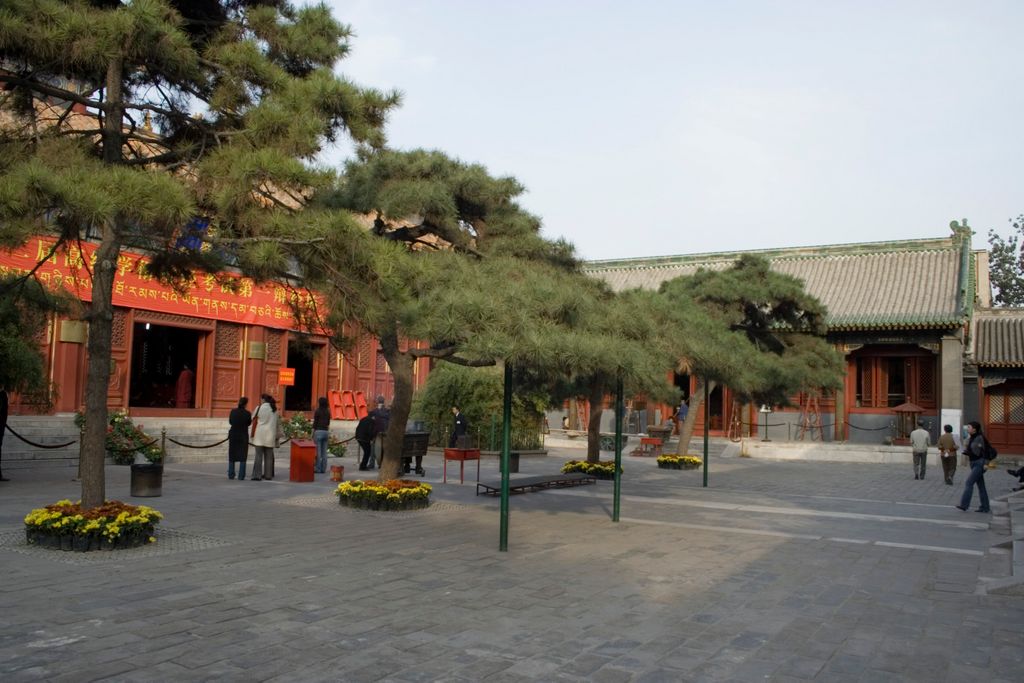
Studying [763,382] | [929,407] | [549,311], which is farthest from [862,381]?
[549,311]

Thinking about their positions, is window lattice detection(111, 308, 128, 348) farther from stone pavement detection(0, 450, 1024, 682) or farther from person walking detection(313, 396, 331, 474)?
stone pavement detection(0, 450, 1024, 682)

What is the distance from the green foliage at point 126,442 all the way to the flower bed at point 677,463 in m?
11.5

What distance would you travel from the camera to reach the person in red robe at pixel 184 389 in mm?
21641

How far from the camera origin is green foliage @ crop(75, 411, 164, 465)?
16.1m

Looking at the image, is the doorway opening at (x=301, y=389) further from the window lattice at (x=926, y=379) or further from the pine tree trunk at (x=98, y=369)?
the window lattice at (x=926, y=379)

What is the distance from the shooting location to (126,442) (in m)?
16.4

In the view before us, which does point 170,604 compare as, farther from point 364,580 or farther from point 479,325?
point 479,325

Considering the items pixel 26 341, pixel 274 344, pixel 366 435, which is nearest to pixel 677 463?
pixel 366 435

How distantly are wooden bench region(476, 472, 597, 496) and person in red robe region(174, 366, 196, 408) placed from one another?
10856 millimetres

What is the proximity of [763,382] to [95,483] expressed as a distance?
12036 mm

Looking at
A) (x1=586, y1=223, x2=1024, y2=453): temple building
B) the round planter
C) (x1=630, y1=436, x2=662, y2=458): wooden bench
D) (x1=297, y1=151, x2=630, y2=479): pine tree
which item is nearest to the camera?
(x1=297, y1=151, x2=630, y2=479): pine tree

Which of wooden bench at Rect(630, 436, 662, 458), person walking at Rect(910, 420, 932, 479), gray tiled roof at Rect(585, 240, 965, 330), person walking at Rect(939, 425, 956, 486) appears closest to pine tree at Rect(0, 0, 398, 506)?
person walking at Rect(939, 425, 956, 486)

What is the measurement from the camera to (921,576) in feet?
25.2

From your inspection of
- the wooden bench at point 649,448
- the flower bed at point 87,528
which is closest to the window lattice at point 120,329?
the flower bed at point 87,528
